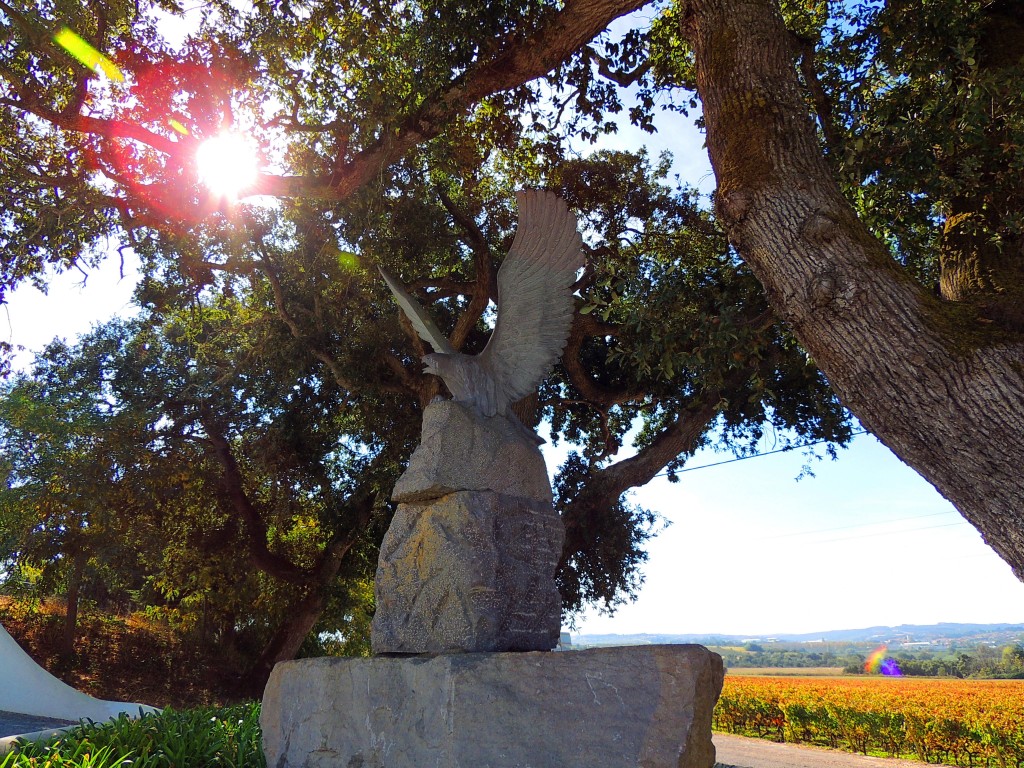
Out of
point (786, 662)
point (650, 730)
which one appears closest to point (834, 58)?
point (650, 730)

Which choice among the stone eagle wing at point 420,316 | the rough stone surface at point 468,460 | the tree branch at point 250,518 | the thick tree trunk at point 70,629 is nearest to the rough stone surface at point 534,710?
the rough stone surface at point 468,460

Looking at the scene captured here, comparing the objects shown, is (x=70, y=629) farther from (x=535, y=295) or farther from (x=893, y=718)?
(x=893, y=718)

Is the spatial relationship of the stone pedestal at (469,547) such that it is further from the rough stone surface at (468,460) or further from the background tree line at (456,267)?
the background tree line at (456,267)

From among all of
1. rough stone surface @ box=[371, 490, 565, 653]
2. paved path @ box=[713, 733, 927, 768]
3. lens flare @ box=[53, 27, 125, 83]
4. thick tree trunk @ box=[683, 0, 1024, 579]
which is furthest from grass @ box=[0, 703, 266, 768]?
paved path @ box=[713, 733, 927, 768]

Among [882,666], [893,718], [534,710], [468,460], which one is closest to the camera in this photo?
[534,710]

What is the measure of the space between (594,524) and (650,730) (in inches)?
298

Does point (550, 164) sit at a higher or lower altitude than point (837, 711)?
higher

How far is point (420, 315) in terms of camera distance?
4344mm

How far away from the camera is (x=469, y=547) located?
3555 mm

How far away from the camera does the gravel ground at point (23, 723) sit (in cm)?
706

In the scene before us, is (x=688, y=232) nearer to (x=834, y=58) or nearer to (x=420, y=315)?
(x=834, y=58)

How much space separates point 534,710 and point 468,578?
0.71 meters

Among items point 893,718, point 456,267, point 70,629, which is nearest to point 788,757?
point 893,718

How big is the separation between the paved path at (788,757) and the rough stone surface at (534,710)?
8030mm
